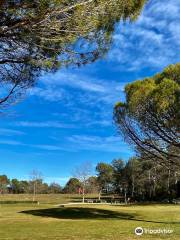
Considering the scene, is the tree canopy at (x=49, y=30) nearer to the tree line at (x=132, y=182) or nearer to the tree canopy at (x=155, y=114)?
the tree canopy at (x=155, y=114)

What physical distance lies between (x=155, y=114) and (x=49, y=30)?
14669 millimetres

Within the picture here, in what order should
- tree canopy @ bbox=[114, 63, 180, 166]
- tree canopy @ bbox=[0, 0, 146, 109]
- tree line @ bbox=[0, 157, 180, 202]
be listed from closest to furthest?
tree canopy @ bbox=[0, 0, 146, 109], tree canopy @ bbox=[114, 63, 180, 166], tree line @ bbox=[0, 157, 180, 202]

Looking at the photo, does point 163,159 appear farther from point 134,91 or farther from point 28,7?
point 28,7

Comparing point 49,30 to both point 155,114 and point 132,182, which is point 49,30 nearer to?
point 155,114

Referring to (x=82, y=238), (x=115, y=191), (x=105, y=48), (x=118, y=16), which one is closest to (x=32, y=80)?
(x=105, y=48)

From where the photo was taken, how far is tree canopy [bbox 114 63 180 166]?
22.9 meters

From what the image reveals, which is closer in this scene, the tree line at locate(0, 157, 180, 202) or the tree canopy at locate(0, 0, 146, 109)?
the tree canopy at locate(0, 0, 146, 109)

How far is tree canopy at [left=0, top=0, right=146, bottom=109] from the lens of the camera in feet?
31.8

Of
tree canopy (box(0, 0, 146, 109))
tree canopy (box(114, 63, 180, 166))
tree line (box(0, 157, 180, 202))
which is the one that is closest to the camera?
tree canopy (box(0, 0, 146, 109))

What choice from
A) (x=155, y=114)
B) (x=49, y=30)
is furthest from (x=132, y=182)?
(x=49, y=30)

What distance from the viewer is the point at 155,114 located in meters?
24.2

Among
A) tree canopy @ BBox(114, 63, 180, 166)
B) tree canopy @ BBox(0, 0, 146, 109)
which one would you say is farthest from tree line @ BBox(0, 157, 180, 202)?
tree canopy @ BBox(0, 0, 146, 109)

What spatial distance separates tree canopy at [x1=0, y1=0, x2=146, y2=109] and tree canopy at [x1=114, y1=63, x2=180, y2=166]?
10852mm

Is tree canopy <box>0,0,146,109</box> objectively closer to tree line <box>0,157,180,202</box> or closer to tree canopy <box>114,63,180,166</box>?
tree canopy <box>114,63,180,166</box>
